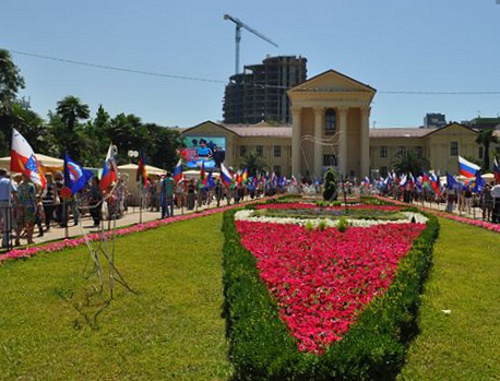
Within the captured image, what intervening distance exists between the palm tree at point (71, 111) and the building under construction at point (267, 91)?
105271mm

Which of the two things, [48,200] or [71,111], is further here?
[71,111]

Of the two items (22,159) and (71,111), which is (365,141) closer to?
(71,111)

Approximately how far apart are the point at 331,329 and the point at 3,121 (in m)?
29.1

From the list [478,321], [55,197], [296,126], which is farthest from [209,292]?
[296,126]

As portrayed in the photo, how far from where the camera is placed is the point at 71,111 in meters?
38.6

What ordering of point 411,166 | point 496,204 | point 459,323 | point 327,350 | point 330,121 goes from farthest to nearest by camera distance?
point 330,121 → point 411,166 → point 496,204 → point 459,323 → point 327,350

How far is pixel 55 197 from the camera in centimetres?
1588

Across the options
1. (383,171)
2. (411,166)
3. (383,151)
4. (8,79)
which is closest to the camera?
(8,79)

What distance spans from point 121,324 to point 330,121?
6841cm

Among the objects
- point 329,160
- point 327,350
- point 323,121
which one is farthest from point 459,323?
point 323,121

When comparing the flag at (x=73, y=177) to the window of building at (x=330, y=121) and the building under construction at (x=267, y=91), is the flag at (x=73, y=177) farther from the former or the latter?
the building under construction at (x=267, y=91)

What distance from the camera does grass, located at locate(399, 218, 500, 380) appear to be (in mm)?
4953

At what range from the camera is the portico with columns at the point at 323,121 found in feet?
221

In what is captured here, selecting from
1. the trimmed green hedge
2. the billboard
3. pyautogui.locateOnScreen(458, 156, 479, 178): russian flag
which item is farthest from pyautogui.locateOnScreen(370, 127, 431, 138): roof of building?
the trimmed green hedge
